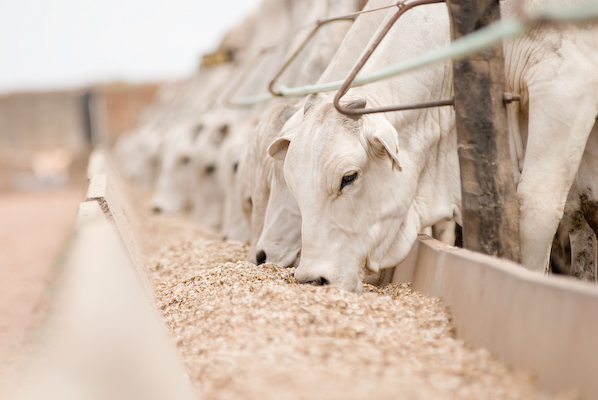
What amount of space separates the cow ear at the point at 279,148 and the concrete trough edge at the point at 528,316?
3.78ft

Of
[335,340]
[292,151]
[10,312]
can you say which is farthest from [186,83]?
[335,340]

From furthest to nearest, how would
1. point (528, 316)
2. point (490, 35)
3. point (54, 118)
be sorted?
1. point (54, 118)
2. point (490, 35)
3. point (528, 316)

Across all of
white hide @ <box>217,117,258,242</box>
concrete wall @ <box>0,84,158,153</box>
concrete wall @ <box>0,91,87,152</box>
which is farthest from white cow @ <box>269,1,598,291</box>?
concrete wall @ <box>0,91,87,152</box>

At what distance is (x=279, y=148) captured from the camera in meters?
3.79

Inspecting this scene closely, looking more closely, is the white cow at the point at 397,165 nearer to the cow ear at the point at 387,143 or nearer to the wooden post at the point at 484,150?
the cow ear at the point at 387,143

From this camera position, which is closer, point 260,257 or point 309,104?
point 309,104

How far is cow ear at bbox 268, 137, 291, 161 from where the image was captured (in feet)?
12.1

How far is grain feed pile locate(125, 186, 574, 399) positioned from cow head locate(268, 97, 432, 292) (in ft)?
0.60

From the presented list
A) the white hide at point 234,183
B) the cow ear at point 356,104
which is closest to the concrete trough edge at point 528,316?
the cow ear at point 356,104

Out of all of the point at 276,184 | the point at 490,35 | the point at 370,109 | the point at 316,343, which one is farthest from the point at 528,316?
the point at 276,184

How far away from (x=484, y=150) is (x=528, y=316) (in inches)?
45.9

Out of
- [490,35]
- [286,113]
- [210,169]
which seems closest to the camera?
[490,35]

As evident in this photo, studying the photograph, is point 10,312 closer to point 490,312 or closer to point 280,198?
point 280,198

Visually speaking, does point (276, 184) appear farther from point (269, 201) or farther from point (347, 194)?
point (347, 194)
